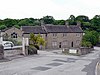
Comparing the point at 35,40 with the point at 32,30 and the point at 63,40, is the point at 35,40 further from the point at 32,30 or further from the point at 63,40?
the point at 63,40

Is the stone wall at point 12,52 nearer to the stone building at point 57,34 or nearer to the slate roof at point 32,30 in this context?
the stone building at point 57,34

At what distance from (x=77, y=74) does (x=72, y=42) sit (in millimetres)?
59826

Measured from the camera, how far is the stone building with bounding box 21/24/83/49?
251ft

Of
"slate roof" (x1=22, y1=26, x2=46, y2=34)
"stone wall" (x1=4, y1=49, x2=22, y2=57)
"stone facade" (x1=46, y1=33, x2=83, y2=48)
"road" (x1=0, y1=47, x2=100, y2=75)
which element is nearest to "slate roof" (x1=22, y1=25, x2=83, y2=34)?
"slate roof" (x1=22, y1=26, x2=46, y2=34)

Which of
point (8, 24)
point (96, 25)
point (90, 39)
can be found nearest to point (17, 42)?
point (90, 39)

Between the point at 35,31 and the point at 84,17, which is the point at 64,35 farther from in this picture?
the point at 84,17

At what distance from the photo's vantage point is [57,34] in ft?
259

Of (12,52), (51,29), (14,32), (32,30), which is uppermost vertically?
(51,29)

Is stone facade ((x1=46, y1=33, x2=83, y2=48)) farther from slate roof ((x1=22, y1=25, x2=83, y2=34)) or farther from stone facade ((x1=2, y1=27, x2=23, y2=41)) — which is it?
stone facade ((x1=2, y1=27, x2=23, y2=41))

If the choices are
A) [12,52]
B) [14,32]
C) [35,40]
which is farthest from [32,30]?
[12,52]

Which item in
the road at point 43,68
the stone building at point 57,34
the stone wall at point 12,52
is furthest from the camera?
the stone building at point 57,34

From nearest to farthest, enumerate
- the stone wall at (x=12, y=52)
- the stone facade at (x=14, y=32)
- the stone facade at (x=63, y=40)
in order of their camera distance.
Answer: the stone wall at (x=12, y=52)
the stone facade at (x=14, y=32)
the stone facade at (x=63, y=40)

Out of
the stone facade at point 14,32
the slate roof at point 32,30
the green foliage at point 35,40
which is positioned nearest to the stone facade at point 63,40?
the slate roof at point 32,30

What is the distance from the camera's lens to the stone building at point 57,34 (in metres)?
76.4
